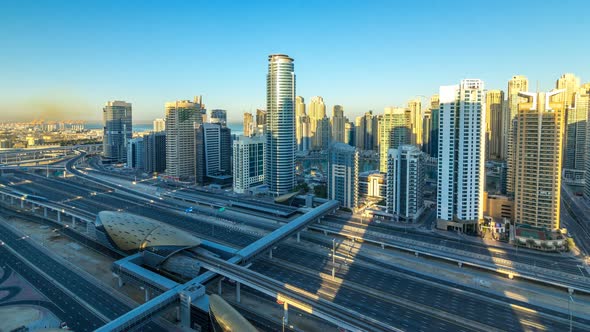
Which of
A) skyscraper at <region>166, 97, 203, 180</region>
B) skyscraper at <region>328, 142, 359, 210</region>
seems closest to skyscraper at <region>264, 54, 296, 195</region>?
skyscraper at <region>328, 142, 359, 210</region>

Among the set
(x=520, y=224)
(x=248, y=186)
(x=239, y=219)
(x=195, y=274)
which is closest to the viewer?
(x=195, y=274)

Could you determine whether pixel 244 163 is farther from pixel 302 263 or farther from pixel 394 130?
pixel 394 130

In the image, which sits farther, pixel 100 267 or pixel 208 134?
pixel 208 134

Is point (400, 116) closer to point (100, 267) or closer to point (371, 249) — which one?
point (371, 249)

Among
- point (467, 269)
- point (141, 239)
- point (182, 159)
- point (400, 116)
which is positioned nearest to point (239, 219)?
point (141, 239)

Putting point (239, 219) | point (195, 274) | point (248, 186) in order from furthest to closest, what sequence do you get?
point (248, 186), point (239, 219), point (195, 274)

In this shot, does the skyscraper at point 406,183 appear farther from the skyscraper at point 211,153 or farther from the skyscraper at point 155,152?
the skyscraper at point 155,152

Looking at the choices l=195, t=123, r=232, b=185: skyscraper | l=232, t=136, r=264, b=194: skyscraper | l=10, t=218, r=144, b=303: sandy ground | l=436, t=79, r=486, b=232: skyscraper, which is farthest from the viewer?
l=195, t=123, r=232, b=185: skyscraper

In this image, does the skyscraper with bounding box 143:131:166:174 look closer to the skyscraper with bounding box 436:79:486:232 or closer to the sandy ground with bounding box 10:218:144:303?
the sandy ground with bounding box 10:218:144:303
